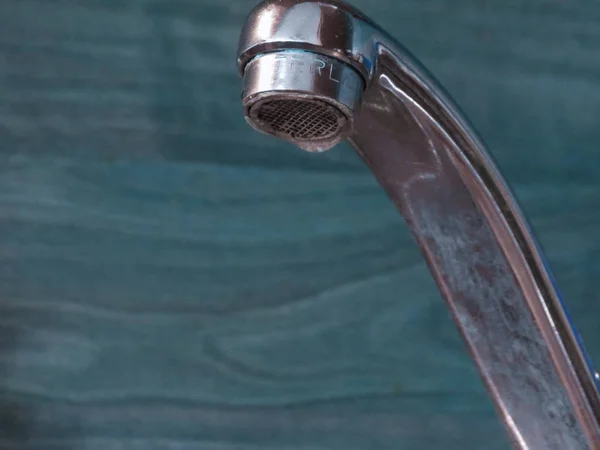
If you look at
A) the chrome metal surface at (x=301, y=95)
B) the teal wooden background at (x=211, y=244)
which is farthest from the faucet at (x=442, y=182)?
the teal wooden background at (x=211, y=244)

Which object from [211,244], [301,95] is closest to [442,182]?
[301,95]

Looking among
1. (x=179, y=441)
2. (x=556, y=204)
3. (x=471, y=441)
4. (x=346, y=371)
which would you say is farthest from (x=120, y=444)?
(x=556, y=204)

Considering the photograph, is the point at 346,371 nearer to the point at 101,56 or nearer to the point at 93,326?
the point at 93,326

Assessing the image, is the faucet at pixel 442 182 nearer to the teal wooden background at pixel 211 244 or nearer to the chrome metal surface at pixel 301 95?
the chrome metal surface at pixel 301 95

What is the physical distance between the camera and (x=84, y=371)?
0.62m

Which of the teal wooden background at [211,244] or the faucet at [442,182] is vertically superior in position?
the teal wooden background at [211,244]

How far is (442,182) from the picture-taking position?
347 millimetres

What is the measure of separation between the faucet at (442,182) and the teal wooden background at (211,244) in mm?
254

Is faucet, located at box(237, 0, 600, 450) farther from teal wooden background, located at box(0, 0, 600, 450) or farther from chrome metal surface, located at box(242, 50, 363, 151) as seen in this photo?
teal wooden background, located at box(0, 0, 600, 450)

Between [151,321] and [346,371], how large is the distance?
19 cm

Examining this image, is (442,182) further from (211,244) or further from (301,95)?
(211,244)

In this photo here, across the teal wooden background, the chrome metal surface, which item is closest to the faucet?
the chrome metal surface

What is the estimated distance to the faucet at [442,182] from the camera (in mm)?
254

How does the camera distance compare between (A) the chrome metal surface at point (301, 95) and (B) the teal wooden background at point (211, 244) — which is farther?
(B) the teal wooden background at point (211, 244)
